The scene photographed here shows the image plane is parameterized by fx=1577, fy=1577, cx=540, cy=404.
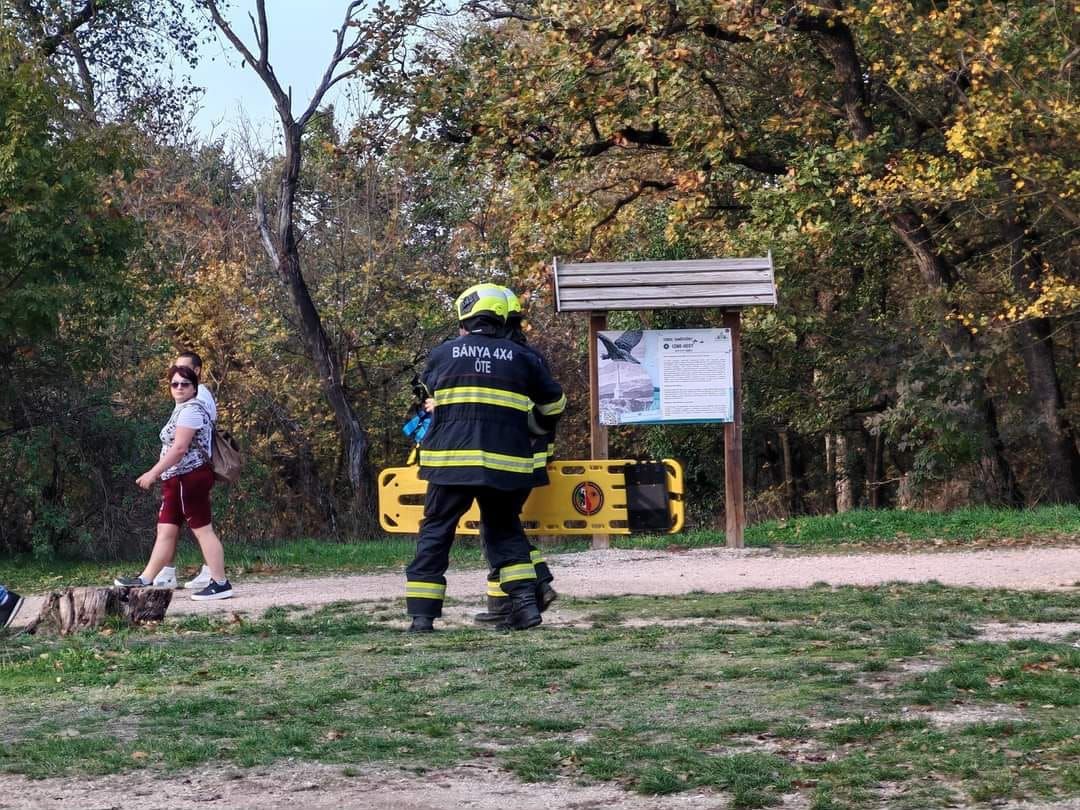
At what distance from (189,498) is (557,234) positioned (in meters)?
10.8

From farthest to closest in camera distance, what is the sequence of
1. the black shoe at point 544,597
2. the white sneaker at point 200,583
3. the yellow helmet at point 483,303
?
the white sneaker at point 200,583
the black shoe at point 544,597
the yellow helmet at point 483,303

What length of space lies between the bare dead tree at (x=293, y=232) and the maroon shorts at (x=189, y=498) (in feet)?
32.7

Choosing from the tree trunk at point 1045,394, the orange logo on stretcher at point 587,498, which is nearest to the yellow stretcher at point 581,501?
the orange logo on stretcher at point 587,498

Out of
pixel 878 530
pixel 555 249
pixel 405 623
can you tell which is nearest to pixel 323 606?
pixel 405 623

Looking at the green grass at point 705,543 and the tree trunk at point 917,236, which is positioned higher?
the tree trunk at point 917,236

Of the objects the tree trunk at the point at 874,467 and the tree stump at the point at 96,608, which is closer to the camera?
→ the tree stump at the point at 96,608

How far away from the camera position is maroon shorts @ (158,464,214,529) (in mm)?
11094

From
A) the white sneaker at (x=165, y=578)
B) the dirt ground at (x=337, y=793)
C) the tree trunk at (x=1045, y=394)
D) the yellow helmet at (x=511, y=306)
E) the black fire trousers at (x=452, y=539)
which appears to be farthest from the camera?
the tree trunk at (x=1045, y=394)

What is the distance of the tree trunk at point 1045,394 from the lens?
20.7 meters

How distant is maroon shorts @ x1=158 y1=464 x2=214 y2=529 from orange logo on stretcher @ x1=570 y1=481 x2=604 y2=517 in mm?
2577

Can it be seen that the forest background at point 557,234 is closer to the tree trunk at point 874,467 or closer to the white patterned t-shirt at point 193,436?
the tree trunk at point 874,467

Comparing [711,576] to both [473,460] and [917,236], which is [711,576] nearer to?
[473,460]

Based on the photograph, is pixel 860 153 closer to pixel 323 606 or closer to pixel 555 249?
pixel 555 249

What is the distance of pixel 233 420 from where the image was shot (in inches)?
936
